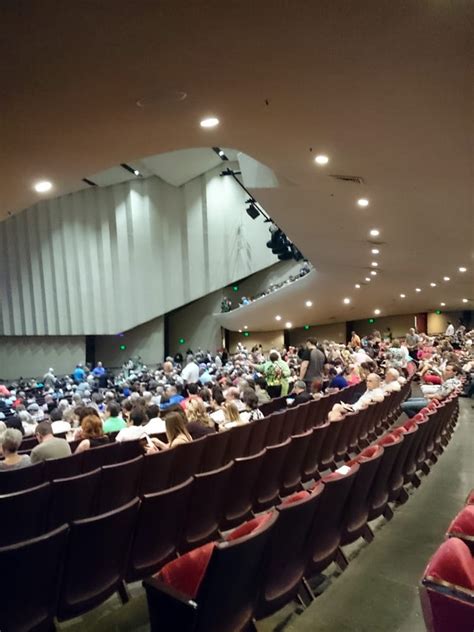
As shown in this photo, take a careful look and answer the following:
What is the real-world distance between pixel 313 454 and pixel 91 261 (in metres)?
Result: 20.3

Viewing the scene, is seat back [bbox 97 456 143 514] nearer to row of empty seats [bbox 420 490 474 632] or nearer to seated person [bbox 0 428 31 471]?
seated person [bbox 0 428 31 471]

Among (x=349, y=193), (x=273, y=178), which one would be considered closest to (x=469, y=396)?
A: (x=349, y=193)

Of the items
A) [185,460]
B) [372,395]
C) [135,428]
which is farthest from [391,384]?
[185,460]

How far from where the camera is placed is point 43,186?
17.4 feet

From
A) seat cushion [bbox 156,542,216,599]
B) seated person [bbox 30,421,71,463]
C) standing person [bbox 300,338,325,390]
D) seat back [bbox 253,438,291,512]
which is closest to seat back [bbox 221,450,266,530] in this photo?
seat back [bbox 253,438,291,512]

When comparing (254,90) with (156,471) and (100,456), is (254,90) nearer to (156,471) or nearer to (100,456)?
(156,471)

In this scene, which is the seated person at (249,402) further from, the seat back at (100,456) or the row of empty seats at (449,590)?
the row of empty seats at (449,590)

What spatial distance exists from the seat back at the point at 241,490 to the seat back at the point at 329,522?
785 millimetres

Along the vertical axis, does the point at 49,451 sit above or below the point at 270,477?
above

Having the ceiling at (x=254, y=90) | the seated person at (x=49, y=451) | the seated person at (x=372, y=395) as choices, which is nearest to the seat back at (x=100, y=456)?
the seated person at (x=49, y=451)

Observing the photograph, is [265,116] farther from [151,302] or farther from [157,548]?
[151,302]

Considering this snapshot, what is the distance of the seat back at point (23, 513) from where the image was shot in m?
2.73

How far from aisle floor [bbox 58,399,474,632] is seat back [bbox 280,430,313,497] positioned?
0.77 metres

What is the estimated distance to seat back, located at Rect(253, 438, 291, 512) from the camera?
12.2 feet
